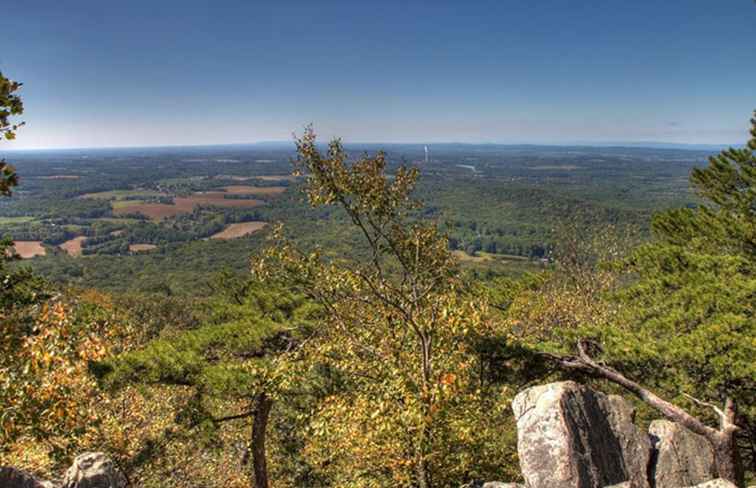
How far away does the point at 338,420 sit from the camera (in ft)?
35.6

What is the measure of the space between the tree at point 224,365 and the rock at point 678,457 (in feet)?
32.9

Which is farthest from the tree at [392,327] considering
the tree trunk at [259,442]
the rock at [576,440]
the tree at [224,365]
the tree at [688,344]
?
the tree at [688,344]

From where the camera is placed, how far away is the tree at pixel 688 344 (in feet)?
40.8

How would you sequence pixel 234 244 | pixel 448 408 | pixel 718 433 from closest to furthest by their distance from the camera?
pixel 448 408
pixel 718 433
pixel 234 244

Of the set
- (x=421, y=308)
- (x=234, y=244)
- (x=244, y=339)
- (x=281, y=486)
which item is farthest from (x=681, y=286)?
(x=234, y=244)

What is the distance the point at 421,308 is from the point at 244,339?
7048 mm

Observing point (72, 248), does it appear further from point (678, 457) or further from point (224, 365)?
point (678, 457)

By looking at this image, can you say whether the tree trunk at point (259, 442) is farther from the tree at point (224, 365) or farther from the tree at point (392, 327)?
the tree at point (392, 327)

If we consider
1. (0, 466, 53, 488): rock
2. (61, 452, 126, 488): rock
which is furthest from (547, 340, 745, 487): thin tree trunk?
(0, 466, 53, 488): rock

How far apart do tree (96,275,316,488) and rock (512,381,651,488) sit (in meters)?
6.20

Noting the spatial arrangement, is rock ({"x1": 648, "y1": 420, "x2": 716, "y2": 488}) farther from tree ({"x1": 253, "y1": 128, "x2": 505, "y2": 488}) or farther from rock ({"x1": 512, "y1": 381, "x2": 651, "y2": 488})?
tree ({"x1": 253, "y1": 128, "x2": 505, "y2": 488})

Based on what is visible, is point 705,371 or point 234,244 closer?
point 705,371

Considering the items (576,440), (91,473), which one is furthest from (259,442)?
(576,440)

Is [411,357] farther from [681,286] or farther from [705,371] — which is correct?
[681,286]
